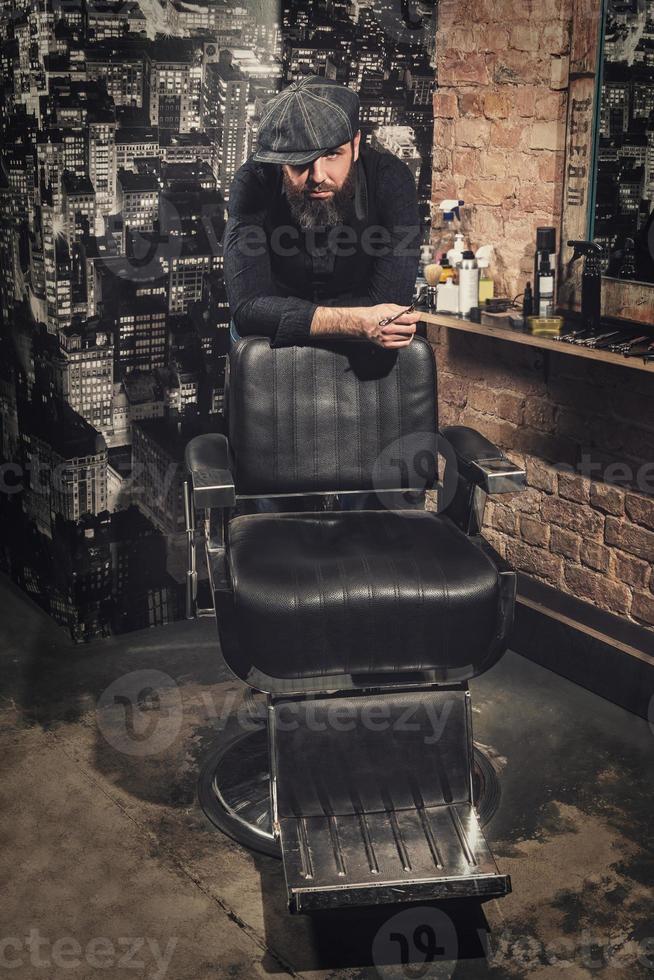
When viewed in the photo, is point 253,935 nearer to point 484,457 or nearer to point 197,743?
point 197,743

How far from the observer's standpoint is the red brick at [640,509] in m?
2.77

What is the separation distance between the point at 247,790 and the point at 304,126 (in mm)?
1438

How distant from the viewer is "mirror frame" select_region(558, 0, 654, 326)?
2.77 meters

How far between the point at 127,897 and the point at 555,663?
1.39 metres

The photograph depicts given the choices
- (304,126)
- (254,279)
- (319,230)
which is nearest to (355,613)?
(254,279)

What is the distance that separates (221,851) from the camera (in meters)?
2.27

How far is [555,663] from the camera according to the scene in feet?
9.93

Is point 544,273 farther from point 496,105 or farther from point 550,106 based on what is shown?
point 496,105

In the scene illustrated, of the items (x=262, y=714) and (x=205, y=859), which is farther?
(x=262, y=714)

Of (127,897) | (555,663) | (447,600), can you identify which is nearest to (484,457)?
(447,600)

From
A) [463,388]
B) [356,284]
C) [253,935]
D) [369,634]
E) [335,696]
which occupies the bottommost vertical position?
[253,935]

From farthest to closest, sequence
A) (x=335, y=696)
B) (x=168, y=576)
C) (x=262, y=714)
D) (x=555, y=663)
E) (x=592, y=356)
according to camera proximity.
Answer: (x=168, y=576) < (x=555, y=663) < (x=262, y=714) < (x=592, y=356) < (x=335, y=696)

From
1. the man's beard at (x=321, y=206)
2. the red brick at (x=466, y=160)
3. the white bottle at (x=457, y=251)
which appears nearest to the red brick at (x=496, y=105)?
the red brick at (x=466, y=160)

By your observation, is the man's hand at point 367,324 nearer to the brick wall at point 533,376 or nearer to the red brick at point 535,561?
the brick wall at point 533,376
